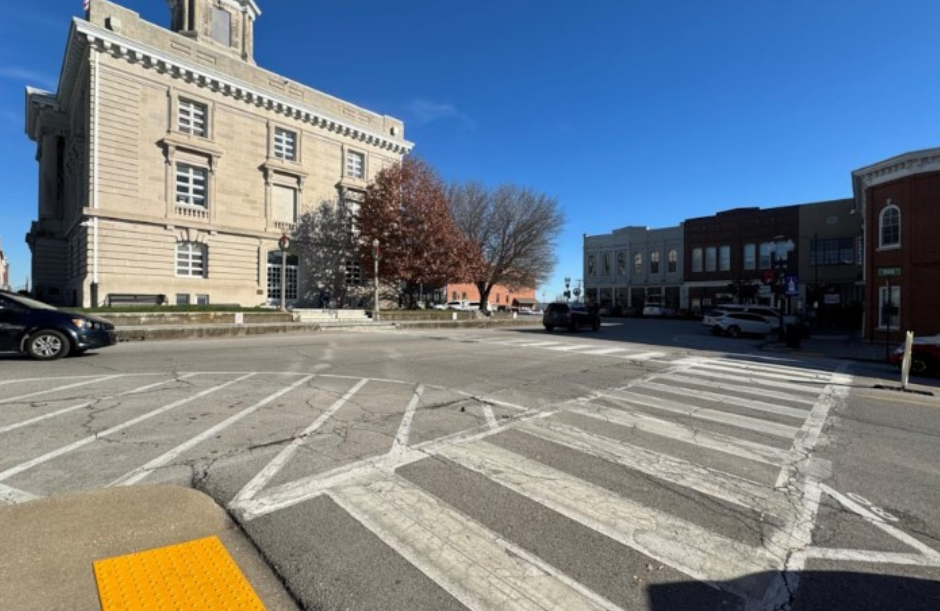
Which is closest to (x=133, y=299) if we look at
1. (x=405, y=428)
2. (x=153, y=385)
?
(x=153, y=385)

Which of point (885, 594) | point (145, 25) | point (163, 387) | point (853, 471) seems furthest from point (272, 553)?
point (145, 25)

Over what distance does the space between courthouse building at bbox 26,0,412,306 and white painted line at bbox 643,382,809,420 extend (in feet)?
91.8

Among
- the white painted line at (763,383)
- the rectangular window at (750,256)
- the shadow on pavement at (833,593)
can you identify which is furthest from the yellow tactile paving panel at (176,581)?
the rectangular window at (750,256)

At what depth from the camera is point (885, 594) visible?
279cm

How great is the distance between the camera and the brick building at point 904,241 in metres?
22.0

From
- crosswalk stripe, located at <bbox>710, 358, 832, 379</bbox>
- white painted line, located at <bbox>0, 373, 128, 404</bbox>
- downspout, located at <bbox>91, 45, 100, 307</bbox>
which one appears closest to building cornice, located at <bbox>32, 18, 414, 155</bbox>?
downspout, located at <bbox>91, 45, 100, 307</bbox>

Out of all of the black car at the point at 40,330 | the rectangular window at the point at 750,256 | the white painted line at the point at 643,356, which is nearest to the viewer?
the black car at the point at 40,330

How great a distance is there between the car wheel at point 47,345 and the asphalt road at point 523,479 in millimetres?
1715

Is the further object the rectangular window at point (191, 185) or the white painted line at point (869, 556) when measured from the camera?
the rectangular window at point (191, 185)

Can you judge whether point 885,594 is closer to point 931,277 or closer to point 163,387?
point 163,387

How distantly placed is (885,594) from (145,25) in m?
36.5

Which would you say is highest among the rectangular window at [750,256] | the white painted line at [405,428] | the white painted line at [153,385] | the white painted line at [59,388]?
the rectangular window at [750,256]

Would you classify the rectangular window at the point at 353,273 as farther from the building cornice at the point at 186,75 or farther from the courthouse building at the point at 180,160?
the building cornice at the point at 186,75

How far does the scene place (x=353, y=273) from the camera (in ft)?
125
